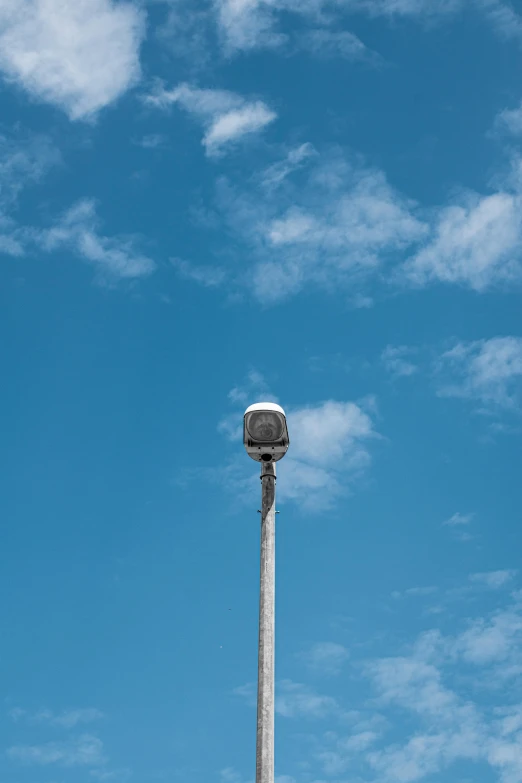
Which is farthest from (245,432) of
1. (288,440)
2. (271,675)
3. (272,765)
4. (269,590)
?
(272,765)

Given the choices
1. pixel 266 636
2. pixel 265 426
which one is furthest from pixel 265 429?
pixel 266 636

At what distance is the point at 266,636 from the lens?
36.1 feet

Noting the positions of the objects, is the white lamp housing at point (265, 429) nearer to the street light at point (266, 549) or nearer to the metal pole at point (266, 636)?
the street light at point (266, 549)

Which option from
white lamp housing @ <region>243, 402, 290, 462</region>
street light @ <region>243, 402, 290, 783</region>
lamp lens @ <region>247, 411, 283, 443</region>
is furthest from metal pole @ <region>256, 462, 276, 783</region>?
lamp lens @ <region>247, 411, 283, 443</region>

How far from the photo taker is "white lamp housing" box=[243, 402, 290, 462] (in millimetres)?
11609

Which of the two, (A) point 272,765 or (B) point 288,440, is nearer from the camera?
(A) point 272,765

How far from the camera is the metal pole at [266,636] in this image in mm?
10461

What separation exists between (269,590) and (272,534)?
2.06 feet

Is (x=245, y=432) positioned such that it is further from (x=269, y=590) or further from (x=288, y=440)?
(x=269, y=590)

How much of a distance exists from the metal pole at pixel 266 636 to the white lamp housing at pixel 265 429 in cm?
22

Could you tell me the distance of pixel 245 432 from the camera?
11.7 metres

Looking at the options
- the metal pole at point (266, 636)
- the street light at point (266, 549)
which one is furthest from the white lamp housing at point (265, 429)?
the metal pole at point (266, 636)

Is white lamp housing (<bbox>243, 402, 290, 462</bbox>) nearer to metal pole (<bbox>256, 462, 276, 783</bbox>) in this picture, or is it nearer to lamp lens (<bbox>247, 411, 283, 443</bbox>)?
lamp lens (<bbox>247, 411, 283, 443</bbox>)

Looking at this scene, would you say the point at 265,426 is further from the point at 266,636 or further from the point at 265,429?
the point at 266,636
